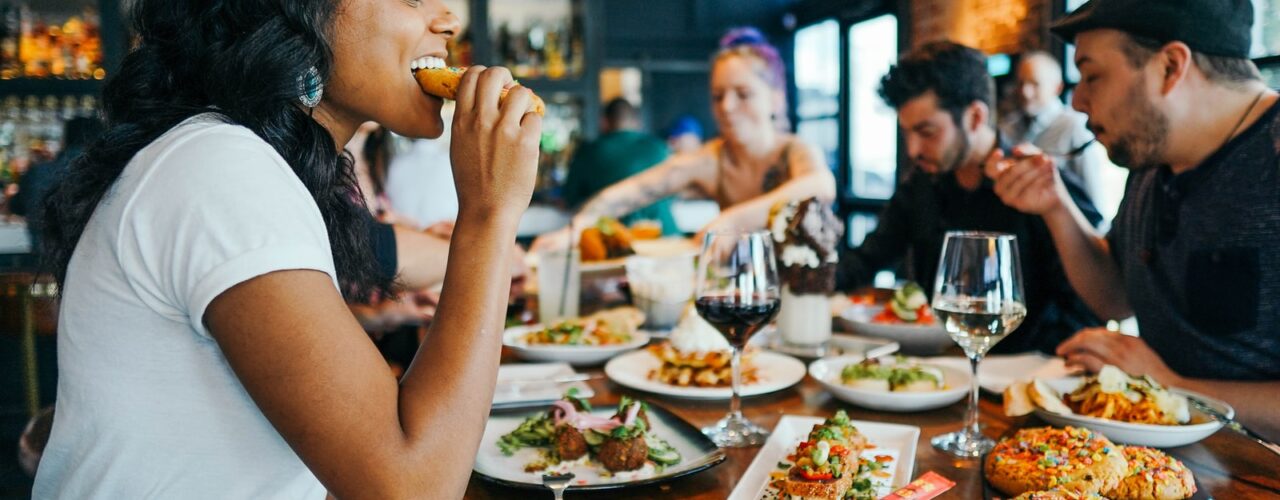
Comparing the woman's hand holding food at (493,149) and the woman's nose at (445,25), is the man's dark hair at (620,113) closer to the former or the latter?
the woman's nose at (445,25)

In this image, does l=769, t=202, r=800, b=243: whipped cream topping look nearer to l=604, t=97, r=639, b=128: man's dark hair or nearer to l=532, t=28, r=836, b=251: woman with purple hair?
l=532, t=28, r=836, b=251: woman with purple hair

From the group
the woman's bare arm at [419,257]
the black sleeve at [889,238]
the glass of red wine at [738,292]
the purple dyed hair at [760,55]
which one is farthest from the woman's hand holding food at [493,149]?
the purple dyed hair at [760,55]

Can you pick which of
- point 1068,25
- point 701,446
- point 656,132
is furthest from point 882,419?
point 656,132

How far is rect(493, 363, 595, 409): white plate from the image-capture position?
142 cm

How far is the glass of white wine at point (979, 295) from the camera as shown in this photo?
125 cm

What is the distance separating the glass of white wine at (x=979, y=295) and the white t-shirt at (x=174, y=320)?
34.9 inches

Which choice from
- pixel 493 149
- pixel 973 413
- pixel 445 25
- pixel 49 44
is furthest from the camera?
pixel 49 44

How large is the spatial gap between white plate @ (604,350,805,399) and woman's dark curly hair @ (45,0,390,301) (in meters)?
0.69

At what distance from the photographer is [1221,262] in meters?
1.78

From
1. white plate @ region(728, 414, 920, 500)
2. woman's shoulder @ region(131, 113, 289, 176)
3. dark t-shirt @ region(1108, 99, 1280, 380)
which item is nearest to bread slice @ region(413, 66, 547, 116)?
woman's shoulder @ region(131, 113, 289, 176)

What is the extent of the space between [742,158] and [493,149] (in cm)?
272

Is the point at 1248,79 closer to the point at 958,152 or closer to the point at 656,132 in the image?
the point at 958,152

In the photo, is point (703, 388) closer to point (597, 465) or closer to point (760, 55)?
point (597, 465)

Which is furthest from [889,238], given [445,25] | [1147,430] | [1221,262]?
[445,25]
